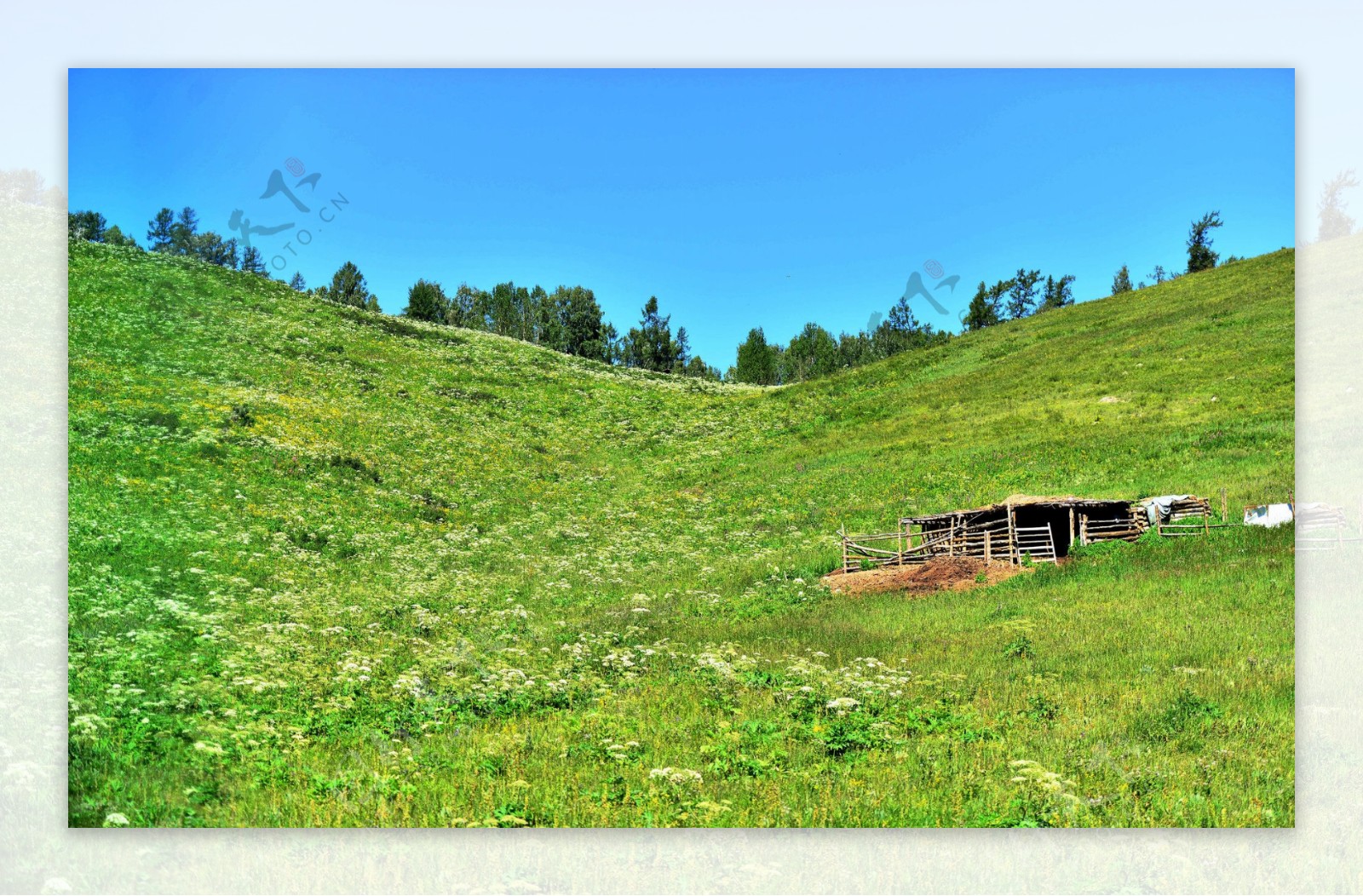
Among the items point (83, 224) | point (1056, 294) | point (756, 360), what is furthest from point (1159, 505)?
point (83, 224)

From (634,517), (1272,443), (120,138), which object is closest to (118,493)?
(120,138)

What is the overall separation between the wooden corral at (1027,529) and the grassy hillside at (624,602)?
0.45m

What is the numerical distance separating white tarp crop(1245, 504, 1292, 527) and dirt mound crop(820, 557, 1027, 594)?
3.45 metres

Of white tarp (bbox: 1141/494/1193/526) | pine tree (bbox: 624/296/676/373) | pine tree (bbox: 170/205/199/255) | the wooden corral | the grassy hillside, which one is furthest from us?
the wooden corral

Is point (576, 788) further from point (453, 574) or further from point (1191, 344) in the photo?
point (1191, 344)

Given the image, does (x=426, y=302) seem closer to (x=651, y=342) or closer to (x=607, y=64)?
(x=651, y=342)

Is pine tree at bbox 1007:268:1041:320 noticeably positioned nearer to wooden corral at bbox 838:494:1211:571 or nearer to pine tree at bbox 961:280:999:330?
pine tree at bbox 961:280:999:330

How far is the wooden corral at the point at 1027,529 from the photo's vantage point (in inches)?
552

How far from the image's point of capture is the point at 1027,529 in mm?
14555

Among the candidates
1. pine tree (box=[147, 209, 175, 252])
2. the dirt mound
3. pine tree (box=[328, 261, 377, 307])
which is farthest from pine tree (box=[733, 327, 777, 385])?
pine tree (box=[147, 209, 175, 252])

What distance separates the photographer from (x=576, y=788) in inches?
332

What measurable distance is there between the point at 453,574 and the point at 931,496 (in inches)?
374

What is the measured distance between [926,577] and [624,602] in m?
5.47

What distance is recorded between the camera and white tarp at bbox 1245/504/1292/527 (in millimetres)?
11086
